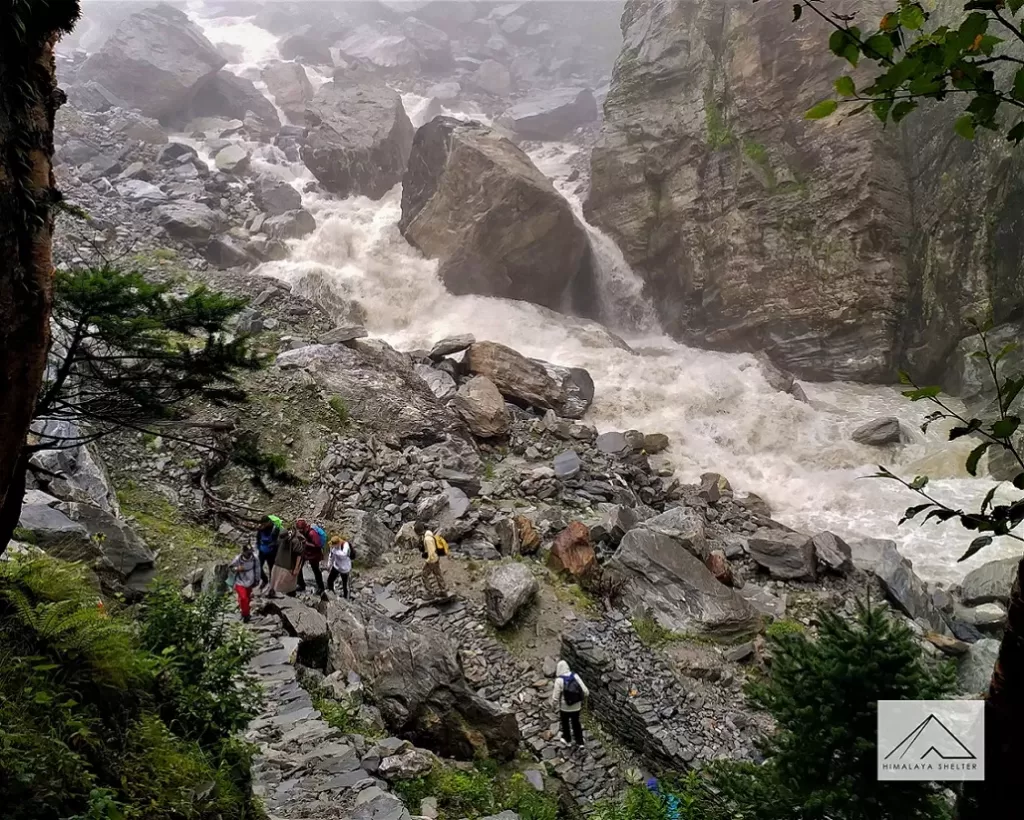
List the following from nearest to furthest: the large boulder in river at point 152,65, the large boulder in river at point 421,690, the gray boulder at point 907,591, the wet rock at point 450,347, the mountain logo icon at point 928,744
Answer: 1. the mountain logo icon at point 928,744
2. the large boulder in river at point 421,690
3. the gray boulder at point 907,591
4. the wet rock at point 450,347
5. the large boulder in river at point 152,65

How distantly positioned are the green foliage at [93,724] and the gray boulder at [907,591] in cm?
1166

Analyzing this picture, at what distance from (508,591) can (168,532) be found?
5832 millimetres

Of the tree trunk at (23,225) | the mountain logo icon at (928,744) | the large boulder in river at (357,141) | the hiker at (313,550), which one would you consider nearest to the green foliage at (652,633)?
the hiker at (313,550)

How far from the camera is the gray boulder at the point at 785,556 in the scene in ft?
40.0

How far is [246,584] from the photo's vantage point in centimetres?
817

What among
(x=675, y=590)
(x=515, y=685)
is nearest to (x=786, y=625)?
(x=675, y=590)

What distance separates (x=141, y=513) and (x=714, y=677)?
9.80 m

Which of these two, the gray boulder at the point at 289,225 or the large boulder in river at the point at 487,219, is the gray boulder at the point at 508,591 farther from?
the gray boulder at the point at 289,225

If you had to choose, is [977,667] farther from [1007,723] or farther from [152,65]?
[152,65]

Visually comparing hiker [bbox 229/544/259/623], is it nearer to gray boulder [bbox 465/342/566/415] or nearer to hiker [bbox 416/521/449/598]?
hiker [bbox 416/521/449/598]

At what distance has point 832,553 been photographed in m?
12.5

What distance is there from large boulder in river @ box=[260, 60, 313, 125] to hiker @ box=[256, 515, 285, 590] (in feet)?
136

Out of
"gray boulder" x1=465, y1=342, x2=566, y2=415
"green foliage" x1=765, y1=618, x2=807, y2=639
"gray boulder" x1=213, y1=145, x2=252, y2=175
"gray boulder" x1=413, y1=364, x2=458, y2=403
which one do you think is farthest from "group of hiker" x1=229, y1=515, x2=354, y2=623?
"gray boulder" x1=213, y1=145, x2=252, y2=175

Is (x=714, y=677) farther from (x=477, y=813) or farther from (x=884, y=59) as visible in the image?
(x=884, y=59)
